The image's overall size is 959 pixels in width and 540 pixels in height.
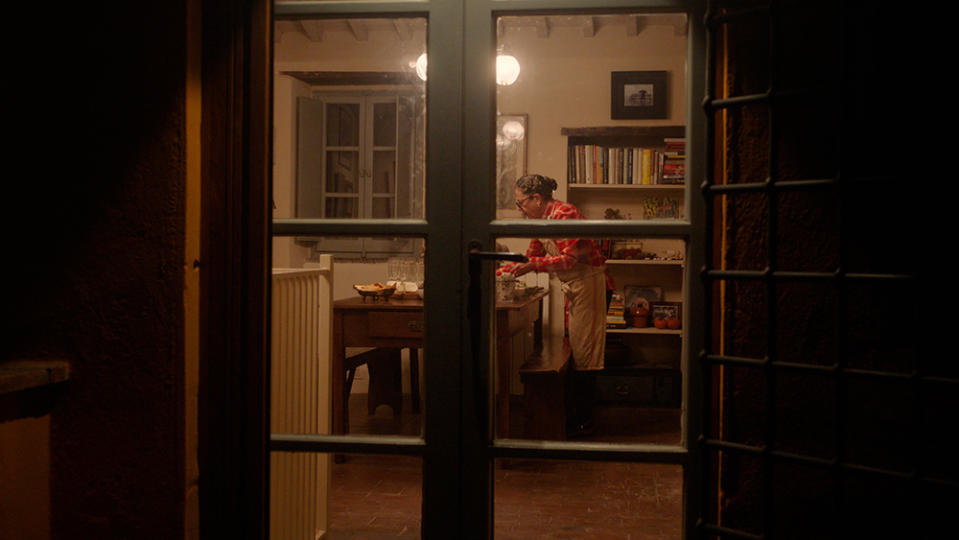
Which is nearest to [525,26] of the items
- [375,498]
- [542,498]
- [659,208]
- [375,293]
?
[659,208]

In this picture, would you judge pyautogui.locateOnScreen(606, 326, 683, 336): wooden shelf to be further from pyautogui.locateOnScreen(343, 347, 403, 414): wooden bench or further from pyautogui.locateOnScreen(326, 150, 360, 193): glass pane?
pyautogui.locateOnScreen(326, 150, 360, 193): glass pane

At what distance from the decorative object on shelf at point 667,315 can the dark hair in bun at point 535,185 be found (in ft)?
8.90

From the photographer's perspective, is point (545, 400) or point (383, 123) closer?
point (545, 400)

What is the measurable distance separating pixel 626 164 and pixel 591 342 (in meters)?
2.25

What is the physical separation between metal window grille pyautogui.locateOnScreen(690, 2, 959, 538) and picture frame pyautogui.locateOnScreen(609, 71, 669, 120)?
4.86m

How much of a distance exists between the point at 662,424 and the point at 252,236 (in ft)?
13.1

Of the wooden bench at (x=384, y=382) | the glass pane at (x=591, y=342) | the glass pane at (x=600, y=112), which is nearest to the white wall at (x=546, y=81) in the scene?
the glass pane at (x=600, y=112)

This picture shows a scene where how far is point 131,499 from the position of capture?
146 cm

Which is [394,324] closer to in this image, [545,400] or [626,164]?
[545,400]

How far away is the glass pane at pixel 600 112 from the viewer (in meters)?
6.14

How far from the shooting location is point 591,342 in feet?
14.6

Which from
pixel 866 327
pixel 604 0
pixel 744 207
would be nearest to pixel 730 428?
pixel 866 327

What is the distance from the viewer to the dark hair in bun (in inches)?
140

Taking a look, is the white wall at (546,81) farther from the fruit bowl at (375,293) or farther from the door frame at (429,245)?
the door frame at (429,245)
